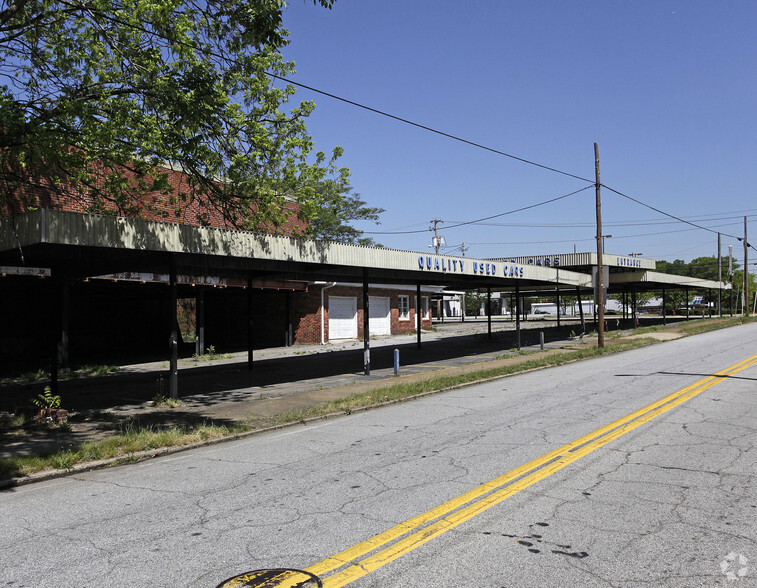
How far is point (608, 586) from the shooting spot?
3857 mm

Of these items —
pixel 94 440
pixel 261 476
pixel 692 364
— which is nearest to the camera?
pixel 261 476

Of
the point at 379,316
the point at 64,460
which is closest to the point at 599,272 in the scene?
the point at 379,316

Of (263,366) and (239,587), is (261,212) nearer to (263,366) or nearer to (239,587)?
(263,366)

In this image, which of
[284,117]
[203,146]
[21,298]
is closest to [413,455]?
[203,146]

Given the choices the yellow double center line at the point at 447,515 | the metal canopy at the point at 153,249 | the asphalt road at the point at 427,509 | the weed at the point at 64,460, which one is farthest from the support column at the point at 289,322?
the yellow double center line at the point at 447,515

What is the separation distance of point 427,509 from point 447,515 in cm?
25

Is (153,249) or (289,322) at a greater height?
(153,249)

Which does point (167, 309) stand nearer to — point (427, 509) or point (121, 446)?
point (121, 446)

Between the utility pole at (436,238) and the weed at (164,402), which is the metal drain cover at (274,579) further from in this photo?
the utility pole at (436,238)

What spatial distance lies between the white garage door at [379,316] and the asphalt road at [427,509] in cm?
2814

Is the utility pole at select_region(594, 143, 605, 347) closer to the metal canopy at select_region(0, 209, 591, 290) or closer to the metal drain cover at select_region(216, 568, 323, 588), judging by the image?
the metal canopy at select_region(0, 209, 591, 290)

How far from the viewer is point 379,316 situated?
39.1 m

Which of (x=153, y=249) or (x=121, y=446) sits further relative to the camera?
(x=153, y=249)

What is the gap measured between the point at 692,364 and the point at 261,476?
16474 millimetres
